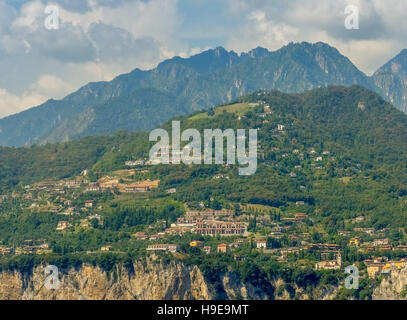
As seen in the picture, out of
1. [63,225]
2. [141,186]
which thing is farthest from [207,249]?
[141,186]

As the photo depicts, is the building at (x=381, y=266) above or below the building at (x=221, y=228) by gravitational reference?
below

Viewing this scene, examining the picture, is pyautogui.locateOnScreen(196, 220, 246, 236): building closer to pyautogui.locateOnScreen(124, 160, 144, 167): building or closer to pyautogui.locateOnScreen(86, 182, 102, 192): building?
pyautogui.locateOnScreen(86, 182, 102, 192): building

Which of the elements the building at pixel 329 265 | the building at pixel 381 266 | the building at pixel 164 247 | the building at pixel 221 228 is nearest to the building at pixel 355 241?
the building at pixel 381 266

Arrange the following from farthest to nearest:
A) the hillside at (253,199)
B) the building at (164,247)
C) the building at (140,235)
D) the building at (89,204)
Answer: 1. the building at (89,204)
2. the building at (140,235)
3. the building at (164,247)
4. the hillside at (253,199)

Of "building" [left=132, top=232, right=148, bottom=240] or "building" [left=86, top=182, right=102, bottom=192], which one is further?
"building" [left=86, top=182, right=102, bottom=192]

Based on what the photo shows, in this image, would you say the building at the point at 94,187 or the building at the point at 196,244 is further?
the building at the point at 94,187

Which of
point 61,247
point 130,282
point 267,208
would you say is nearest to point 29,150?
point 267,208

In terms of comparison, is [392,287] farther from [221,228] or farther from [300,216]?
[300,216]

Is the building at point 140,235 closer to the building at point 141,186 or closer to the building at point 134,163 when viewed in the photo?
the building at point 141,186

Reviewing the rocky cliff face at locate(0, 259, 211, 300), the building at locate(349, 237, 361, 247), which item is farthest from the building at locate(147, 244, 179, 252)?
the building at locate(349, 237, 361, 247)
